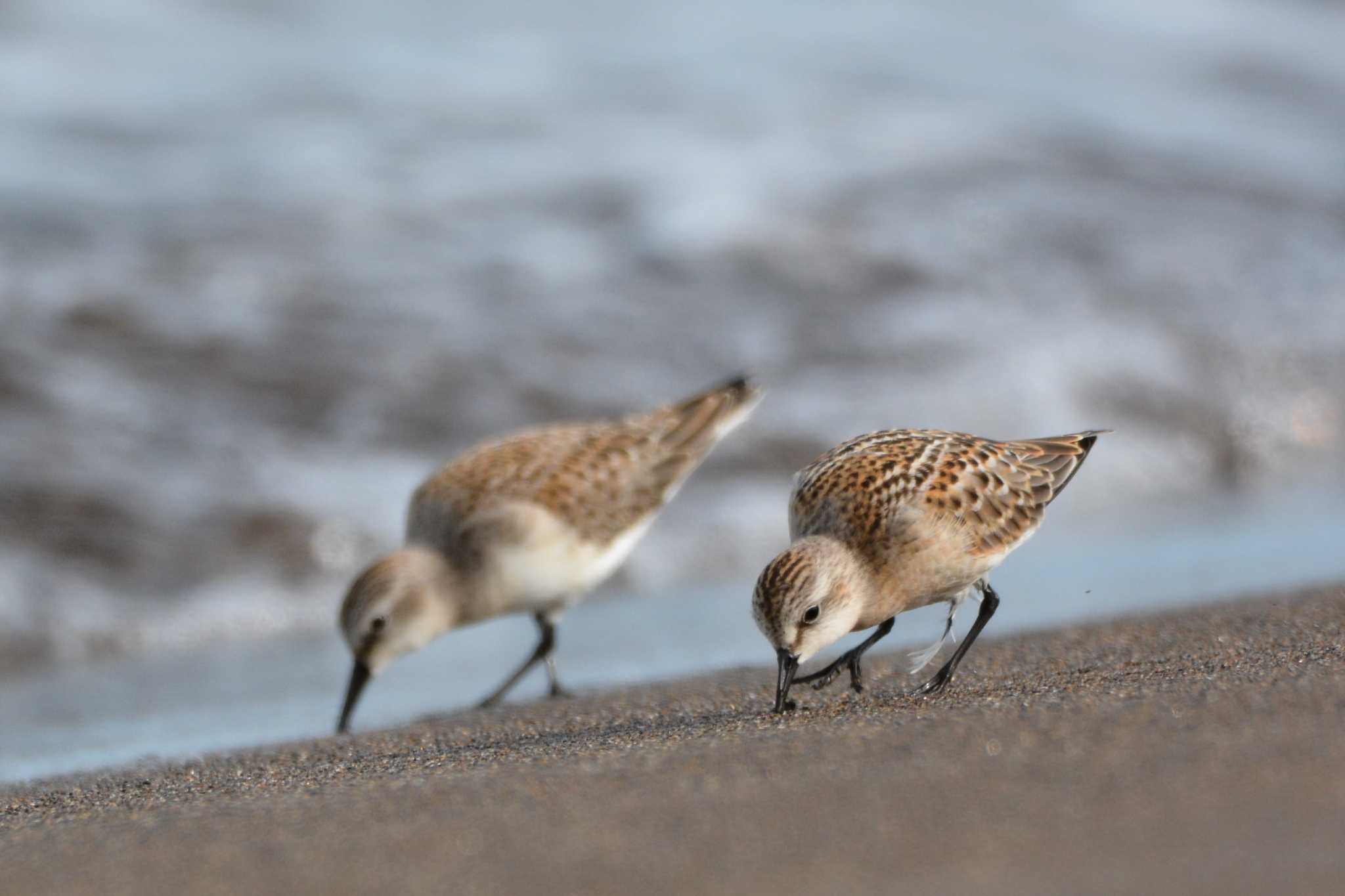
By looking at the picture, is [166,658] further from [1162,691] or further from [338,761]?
[1162,691]

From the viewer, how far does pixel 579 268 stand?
1099 cm

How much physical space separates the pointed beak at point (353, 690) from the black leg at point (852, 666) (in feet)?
5.31

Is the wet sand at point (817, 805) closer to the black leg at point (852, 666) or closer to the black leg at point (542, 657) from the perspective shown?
the black leg at point (852, 666)

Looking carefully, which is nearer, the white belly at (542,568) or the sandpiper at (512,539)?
the sandpiper at (512,539)

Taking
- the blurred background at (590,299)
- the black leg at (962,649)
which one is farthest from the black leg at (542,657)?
the black leg at (962,649)

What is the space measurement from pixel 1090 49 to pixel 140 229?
387 inches

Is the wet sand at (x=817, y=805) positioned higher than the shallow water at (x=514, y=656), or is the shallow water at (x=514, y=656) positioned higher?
the wet sand at (x=817, y=805)

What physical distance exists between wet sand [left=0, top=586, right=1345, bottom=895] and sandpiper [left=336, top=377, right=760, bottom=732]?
64.8 inches

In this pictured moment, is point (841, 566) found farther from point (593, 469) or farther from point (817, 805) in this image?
point (593, 469)

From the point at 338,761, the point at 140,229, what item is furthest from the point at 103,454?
the point at 338,761

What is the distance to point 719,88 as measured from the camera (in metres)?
14.4

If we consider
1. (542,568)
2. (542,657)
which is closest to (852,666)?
(542,568)

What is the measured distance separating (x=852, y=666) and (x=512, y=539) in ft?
6.01

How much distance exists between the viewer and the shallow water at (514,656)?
566 centimetres
